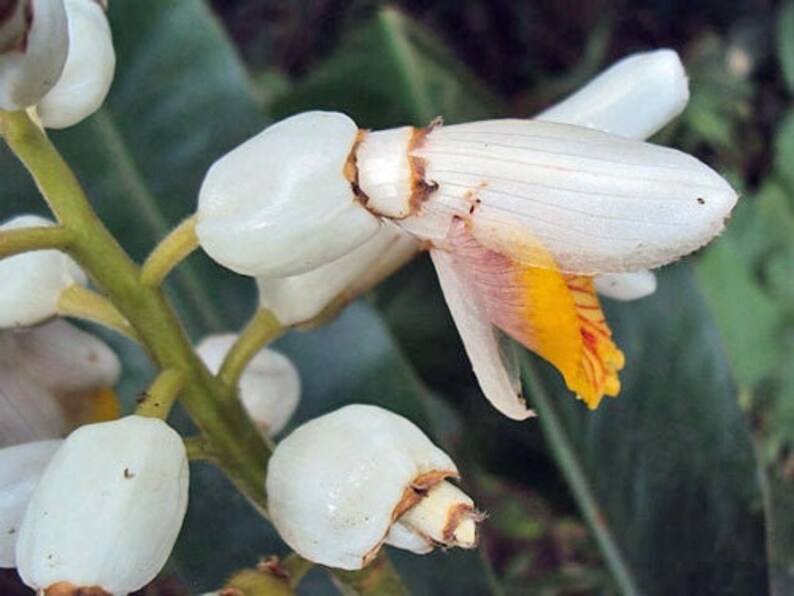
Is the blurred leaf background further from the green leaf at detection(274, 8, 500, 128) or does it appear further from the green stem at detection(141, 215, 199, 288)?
the green stem at detection(141, 215, 199, 288)

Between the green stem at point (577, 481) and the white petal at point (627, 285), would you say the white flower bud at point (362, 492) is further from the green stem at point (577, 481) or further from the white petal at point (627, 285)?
the green stem at point (577, 481)

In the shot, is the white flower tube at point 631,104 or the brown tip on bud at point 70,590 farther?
the white flower tube at point 631,104

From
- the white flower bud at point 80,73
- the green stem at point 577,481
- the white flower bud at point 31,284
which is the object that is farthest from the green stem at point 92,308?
the green stem at point 577,481

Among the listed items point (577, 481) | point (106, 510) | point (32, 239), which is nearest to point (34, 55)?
point (32, 239)

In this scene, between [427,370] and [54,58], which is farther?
[427,370]

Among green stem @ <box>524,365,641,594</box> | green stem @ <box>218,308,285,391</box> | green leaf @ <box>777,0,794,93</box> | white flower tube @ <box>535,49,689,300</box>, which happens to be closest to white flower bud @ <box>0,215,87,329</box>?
green stem @ <box>218,308,285,391</box>

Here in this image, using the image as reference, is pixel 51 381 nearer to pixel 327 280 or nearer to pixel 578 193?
pixel 327 280

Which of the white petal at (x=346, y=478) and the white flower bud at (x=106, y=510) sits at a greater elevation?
the white flower bud at (x=106, y=510)
